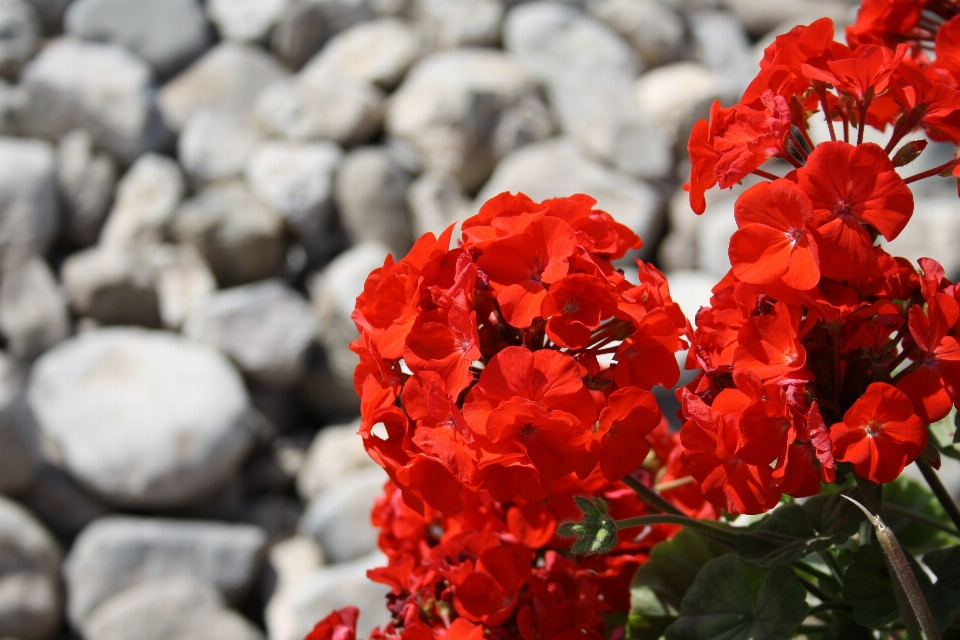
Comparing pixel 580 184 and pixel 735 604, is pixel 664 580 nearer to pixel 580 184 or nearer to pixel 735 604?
pixel 735 604

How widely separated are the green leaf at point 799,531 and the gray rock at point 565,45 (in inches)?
141

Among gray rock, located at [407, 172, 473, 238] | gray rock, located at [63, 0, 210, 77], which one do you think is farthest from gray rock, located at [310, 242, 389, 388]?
gray rock, located at [63, 0, 210, 77]

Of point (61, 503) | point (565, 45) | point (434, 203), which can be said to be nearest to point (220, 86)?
point (434, 203)

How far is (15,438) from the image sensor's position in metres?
2.97

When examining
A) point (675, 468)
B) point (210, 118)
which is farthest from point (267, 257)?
point (675, 468)

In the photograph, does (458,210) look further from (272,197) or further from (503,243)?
(503,243)

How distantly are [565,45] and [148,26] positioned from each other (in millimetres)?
1906

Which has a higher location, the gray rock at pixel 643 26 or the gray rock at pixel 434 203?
the gray rock at pixel 643 26

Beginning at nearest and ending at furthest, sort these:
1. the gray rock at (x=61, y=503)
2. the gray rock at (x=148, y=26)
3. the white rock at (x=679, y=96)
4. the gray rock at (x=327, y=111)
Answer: the gray rock at (x=61, y=503)
the white rock at (x=679, y=96)
the gray rock at (x=327, y=111)
the gray rock at (x=148, y=26)

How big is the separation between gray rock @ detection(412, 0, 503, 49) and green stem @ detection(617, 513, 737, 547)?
3.82m

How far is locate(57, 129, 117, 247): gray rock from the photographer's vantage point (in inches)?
152

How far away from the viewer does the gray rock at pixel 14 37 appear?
4.04 meters

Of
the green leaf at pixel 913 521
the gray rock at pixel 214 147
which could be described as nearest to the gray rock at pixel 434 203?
the gray rock at pixel 214 147

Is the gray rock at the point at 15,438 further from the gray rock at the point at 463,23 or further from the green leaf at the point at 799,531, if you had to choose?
the green leaf at the point at 799,531
